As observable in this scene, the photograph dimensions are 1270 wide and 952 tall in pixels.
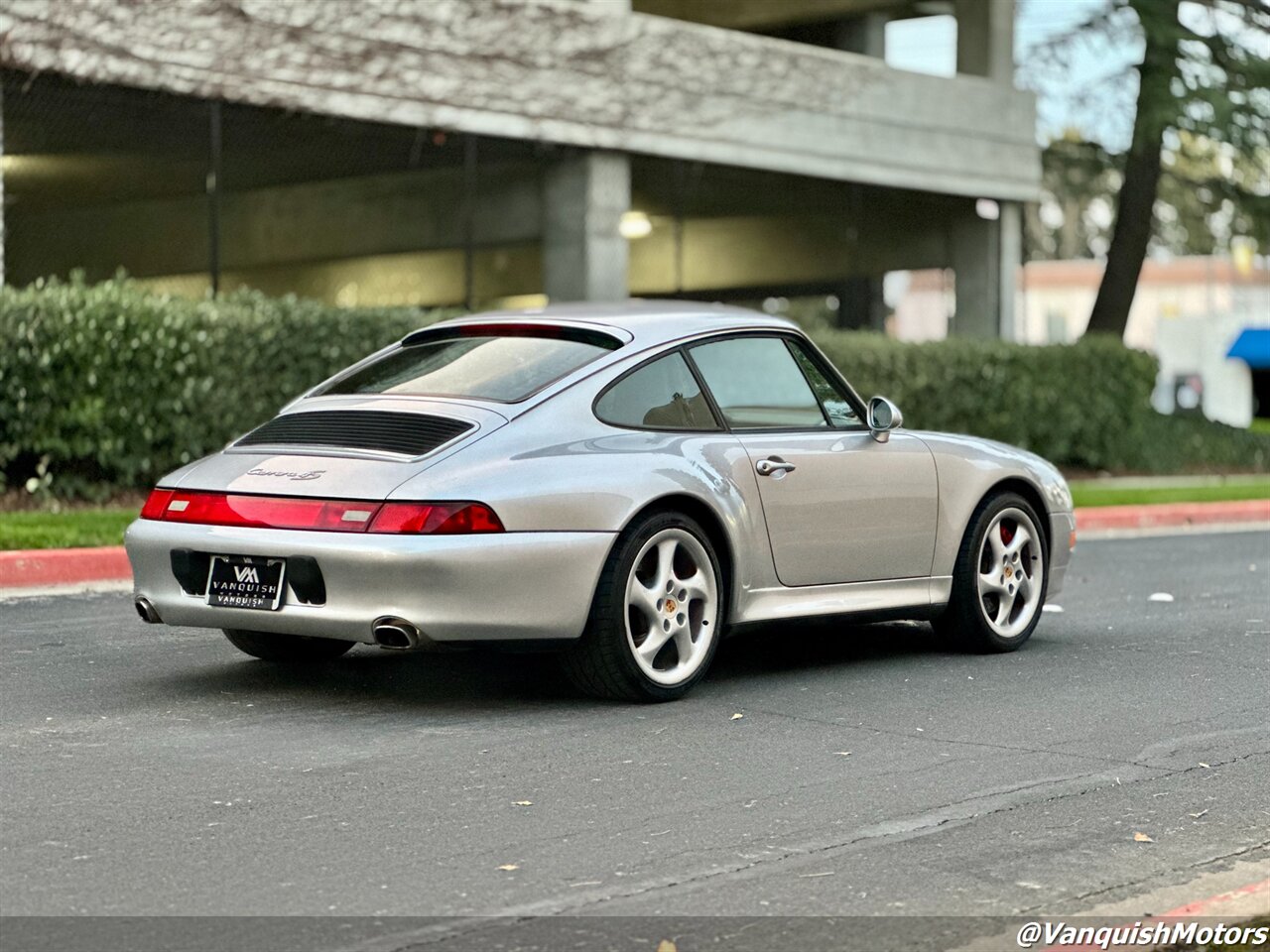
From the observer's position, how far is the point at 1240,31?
1136 inches

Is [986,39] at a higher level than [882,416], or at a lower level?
higher

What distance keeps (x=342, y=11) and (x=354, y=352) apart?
362 cm

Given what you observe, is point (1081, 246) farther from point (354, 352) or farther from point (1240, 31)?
point (354, 352)

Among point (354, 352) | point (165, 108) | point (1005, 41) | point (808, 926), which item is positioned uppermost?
point (1005, 41)

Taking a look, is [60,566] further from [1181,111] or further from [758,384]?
[1181,111]

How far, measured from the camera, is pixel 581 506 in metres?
6.71

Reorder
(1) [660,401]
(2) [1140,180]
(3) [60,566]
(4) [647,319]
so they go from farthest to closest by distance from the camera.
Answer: (2) [1140,180] → (3) [60,566] → (4) [647,319] → (1) [660,401]

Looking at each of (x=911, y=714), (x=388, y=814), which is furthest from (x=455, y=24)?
(x=388, y=814)

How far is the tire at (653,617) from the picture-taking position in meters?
6.80

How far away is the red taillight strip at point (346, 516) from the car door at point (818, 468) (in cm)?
141

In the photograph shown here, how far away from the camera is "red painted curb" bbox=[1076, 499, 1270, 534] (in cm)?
1766

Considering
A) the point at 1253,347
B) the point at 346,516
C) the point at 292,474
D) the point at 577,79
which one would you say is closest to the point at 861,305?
the point at 577,79

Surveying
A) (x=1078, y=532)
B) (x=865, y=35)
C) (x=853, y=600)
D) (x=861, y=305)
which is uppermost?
(x=865, y=35)

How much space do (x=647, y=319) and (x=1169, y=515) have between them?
12098 millimetres
